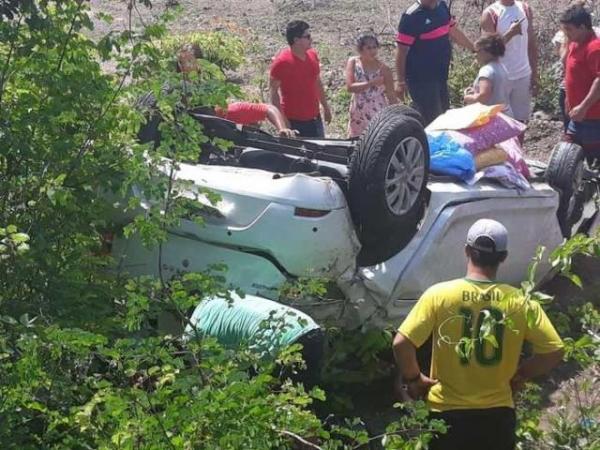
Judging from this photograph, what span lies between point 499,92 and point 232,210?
3.17 metres

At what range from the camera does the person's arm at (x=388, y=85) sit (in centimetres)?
794

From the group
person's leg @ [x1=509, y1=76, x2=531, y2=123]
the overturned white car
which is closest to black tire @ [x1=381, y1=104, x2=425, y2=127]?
the overturned white car

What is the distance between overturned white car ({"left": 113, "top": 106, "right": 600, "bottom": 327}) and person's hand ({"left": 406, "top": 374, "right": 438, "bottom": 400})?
0.95 meters

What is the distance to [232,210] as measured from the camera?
507cm

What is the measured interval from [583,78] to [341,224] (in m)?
3.49

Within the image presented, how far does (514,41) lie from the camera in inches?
335

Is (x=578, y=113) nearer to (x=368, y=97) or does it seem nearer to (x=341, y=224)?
(x=368, y=97)

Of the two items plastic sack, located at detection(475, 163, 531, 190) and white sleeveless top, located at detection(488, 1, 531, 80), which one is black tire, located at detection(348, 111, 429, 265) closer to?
plastic sack, located at detection(475, 163, 531, 190)

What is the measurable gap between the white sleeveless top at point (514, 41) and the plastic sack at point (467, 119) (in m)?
2.29

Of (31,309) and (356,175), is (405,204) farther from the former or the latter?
(31,309)

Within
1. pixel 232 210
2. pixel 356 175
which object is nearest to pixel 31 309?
pixel 232 210

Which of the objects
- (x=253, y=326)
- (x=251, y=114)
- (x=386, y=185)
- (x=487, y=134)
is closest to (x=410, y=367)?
(x=253, y=326)

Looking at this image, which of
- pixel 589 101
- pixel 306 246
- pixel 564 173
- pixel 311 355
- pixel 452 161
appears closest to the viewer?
pixel 311 355

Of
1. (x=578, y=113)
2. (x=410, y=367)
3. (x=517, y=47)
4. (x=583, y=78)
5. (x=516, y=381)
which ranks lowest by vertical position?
(x=516, y=381)
